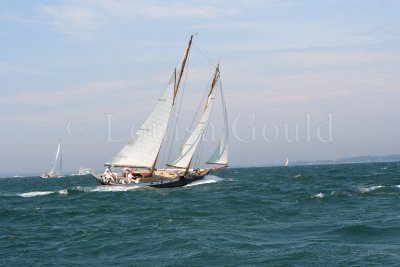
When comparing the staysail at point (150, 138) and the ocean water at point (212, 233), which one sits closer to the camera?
the ocean water at point (212, 233)

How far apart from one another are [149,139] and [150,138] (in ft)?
0.57

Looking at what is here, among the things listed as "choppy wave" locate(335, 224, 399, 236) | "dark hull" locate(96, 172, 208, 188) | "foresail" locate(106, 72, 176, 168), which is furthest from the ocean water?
"foresail" locate(106, 72, 176, 168)

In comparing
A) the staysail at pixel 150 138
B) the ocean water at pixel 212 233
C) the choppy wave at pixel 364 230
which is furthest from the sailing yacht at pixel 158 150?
the choppy wave at pixel 364 230

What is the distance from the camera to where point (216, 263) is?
19781 millimetres

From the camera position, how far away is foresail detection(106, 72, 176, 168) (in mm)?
59000

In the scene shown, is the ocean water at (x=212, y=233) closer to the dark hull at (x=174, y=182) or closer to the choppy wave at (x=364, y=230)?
the choppy wave at (x=364, y=230)

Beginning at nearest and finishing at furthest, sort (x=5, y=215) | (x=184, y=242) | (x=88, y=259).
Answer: (x=88, y=259) → (x=184, y=242) → (x=5, y=215)

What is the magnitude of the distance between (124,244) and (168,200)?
20.5 m

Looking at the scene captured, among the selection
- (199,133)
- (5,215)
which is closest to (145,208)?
(5,215)

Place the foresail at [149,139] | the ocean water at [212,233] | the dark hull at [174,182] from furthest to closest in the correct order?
1. the foresail at [149,139]
2. the dark hull at [174,182]
3. the ocean water at [212,233]

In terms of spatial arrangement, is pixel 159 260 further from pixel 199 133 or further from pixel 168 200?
pixel 199 133

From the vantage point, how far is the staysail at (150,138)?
59.0m

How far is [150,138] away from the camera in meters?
59.6

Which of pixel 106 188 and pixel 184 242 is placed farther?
pixel 106 188
